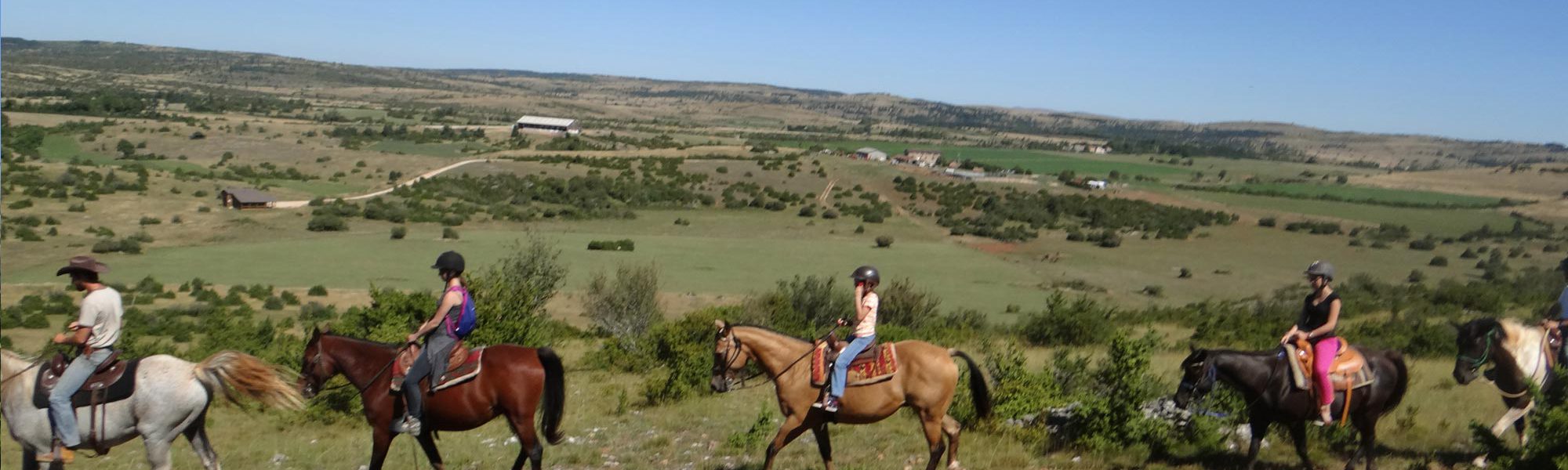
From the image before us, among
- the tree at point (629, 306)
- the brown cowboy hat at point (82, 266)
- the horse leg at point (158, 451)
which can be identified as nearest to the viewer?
the brown cowboy hat at point (82, 266)

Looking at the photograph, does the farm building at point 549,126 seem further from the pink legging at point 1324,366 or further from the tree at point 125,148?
the pink legging at point 1324,366

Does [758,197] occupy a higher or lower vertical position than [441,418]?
lower

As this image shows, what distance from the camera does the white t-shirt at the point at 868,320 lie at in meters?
8.72

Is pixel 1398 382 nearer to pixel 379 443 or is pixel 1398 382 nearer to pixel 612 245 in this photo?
pixel 379 443

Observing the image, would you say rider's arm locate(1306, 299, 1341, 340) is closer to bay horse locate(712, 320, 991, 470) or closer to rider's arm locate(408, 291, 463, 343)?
bay horse locate(712, 320, 991, 470)

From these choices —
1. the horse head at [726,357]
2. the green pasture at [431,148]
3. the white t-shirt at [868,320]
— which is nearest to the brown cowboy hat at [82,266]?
the horse head at [726,357]

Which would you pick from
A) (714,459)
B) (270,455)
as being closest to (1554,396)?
(714,459)

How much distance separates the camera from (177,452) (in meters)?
12.4

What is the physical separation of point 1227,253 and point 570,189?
45.1 m

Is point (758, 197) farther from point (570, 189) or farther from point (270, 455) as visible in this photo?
point (270, 455)

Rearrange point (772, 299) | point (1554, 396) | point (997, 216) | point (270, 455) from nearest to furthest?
point (1554, 396) < point (270, 455) < point (772, 299) < point (997, 216)

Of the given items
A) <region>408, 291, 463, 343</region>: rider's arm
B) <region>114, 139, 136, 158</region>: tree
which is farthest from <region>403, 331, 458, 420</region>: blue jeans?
<region>114, 139, 136, 158</region>: tree

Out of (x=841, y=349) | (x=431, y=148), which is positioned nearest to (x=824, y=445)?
(x=841, y=349)

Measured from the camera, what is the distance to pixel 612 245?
47844mm
